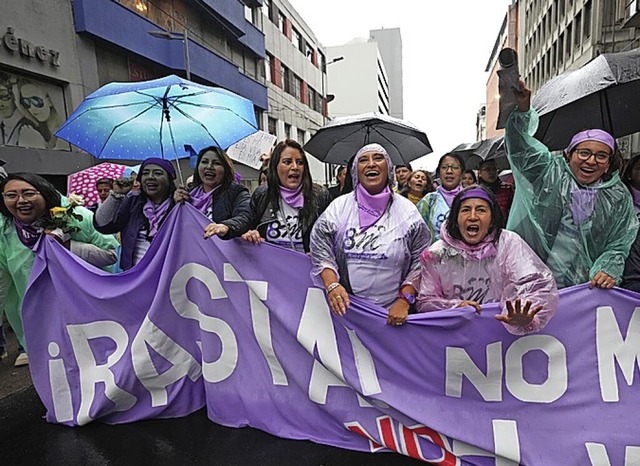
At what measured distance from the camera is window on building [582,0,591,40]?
1939 centimetres

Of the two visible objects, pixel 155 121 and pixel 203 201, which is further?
pixel 155 121

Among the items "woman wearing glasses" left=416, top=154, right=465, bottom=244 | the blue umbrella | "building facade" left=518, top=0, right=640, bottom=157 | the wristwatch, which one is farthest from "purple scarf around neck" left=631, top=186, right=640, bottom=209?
"building facade" left=518, top=0, right=640, bottom=157

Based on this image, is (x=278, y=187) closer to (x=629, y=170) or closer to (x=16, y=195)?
(x=16, y=195)

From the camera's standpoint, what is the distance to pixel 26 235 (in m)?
3.17

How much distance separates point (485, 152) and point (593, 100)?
4118mm

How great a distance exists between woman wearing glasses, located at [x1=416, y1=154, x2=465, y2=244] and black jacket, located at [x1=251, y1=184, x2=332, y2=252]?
44.9 inches

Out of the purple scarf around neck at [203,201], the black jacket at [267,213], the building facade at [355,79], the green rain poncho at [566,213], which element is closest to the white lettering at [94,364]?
the purple scarf around neck at [203,201]

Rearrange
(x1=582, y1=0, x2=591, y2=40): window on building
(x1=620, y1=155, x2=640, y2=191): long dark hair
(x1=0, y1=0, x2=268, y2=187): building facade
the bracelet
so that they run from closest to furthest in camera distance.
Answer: the bracelet < (x1=620, y1=155, x2=640, y2=191): long dark hair < (x1=0, y1=0, x2=268, y2=187): building facade < (x1=582, y1=0, x2=591, y2=40): window on building

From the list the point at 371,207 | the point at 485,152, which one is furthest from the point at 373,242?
the point at 485,152

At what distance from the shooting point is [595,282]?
2.15 metres

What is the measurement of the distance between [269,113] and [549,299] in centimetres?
2371

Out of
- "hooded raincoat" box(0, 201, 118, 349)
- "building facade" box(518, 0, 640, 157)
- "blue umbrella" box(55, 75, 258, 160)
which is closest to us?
"hooded raincoat" box(0, 201, 118, 349)

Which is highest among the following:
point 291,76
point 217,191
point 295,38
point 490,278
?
point 295,38

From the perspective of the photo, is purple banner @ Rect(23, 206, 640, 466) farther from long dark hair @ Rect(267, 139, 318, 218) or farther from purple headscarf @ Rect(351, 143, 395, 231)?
purple headscarf @ Rect(351, 143, 395, 231)
